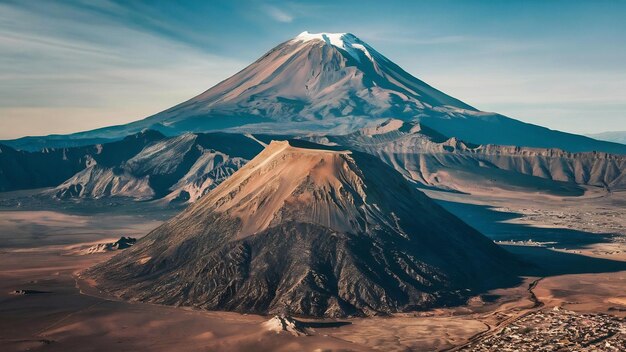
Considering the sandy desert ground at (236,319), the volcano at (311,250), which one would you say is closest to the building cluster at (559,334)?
the sandy desert ground at (236,319)

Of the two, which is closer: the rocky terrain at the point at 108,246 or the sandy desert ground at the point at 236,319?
the sandy desert ground at the point at 236,319

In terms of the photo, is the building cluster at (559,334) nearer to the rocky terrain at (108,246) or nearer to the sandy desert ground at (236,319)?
the sandy desert ground at (236,319)

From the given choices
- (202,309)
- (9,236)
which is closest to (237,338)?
(202,309)

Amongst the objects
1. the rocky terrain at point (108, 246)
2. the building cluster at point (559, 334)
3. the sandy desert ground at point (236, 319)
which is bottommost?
the rocky terrain at point (108, 246)

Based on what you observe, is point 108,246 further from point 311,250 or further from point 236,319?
point 236,319

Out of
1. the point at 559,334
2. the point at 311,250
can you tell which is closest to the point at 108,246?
the point at 311,250

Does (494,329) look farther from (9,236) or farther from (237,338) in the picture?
(9,236)
